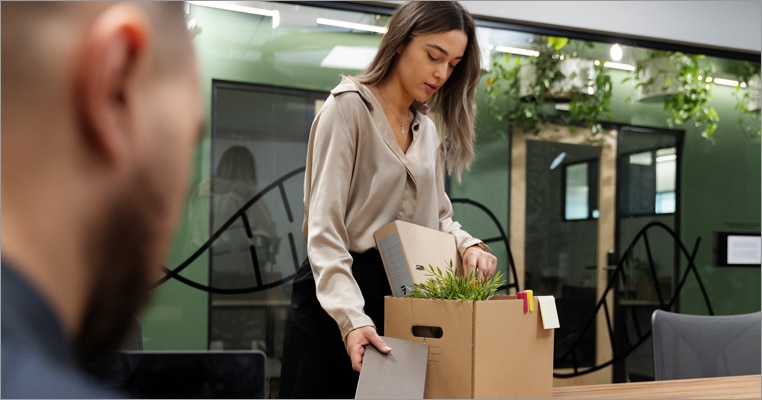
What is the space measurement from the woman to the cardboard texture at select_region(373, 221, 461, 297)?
64 millimetres

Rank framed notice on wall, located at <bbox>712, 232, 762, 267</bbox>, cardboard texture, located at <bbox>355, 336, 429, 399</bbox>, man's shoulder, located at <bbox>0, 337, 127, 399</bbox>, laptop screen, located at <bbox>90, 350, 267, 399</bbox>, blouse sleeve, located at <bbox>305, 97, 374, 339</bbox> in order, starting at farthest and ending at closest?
1. framed notice on wall, located at <bbox>712, 232, 762, 267</bbox>
2. blouse sleeve, located at <bbox>305, 97, 374, 339</bbox>
3. cardboard texture, located at <bbox>355, 336, 429, 399</bbox>
4. laptop screen, located at <bbox>90, 350, 267, 399</bbox>
5. man's shoulder, located at <bbox>0, 337, 127, 399</bbox>

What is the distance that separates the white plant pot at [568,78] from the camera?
12.5 feet

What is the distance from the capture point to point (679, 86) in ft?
13.5

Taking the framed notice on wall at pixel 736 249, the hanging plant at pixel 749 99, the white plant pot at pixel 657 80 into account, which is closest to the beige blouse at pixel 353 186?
the white plant pot at pixel 657 80

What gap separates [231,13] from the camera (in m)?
3.36

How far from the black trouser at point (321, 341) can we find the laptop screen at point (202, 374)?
980 mm

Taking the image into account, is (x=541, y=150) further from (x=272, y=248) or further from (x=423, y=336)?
(x=423, y=336)

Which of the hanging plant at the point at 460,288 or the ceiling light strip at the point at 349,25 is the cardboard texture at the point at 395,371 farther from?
the ceiling light strip at the point at 349,25

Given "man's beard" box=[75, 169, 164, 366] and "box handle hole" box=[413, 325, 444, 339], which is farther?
"box handle hole" box=[413, 325, 444, 339]

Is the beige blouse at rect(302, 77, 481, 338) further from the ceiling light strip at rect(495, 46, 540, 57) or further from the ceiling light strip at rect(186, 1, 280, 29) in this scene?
the ceiling light strip at rect(495, 46, 540, 57)

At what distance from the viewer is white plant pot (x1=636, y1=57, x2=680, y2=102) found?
4.05 meters

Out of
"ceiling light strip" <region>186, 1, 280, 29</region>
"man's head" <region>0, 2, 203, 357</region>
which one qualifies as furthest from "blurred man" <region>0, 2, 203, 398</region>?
"ceiling light strip" <region>186, 1, 280, 29</region>

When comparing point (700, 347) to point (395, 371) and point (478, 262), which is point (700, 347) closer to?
point (478, 262)

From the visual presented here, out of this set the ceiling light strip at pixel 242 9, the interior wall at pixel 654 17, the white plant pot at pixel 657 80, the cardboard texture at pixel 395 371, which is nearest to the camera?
the cardboard texture at pixel 395 371
